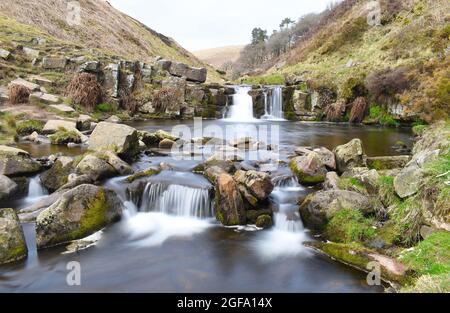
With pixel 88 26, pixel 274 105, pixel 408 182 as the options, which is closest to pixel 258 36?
pixel 88 26

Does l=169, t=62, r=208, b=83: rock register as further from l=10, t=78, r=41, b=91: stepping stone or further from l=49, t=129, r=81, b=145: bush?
l=49, t=129, r=81, b=145: bush

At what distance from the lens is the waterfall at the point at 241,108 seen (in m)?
29.9

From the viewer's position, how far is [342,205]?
28.2 ft

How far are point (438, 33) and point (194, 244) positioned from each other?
30196 mm

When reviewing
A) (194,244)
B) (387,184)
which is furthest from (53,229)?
(387,184)

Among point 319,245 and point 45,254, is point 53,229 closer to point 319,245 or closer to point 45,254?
point 45,254

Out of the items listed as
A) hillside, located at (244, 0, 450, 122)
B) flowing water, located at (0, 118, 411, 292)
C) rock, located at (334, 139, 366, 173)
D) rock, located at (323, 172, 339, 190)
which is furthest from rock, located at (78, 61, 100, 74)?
rock, located at (323, 172, 339, 190)

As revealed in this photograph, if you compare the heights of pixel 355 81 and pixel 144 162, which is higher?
pixel 355 81

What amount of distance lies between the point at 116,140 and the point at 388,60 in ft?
93.1

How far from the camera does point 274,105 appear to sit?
30.7 m

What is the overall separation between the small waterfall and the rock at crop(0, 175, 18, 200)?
3797 millimetres

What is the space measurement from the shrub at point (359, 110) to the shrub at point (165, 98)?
13825 millimetres

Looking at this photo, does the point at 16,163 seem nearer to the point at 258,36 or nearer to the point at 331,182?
the point at 331,182

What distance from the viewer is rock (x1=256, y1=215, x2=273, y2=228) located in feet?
29.7
